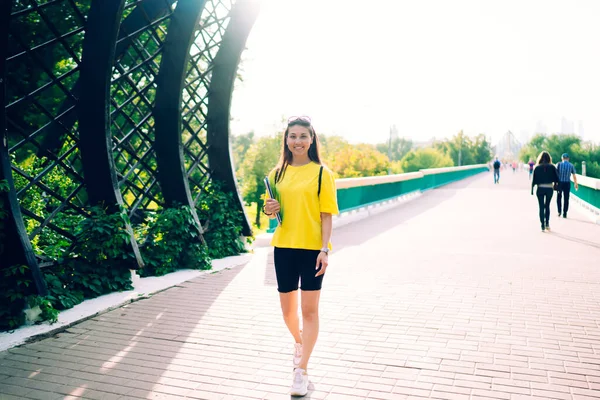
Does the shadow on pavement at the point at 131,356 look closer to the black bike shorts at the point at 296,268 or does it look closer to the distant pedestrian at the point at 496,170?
the black bike shorts at the point at 296,268

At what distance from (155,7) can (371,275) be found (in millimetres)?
5176

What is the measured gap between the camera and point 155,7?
8711mm

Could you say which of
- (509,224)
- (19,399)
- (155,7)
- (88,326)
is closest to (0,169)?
(88,326)

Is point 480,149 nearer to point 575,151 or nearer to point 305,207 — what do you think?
point 575,151

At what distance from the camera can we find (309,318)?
3926mm

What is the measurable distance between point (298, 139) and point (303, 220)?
0.55 meters

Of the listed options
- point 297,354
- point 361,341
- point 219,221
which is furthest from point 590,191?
point 297,354

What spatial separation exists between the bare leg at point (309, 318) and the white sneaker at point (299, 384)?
6 cm

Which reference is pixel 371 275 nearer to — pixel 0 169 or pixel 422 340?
pixel 422 340

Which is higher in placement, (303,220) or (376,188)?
(303,220)

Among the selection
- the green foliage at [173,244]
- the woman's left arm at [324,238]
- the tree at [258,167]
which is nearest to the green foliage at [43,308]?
the green foliage at [173,244]

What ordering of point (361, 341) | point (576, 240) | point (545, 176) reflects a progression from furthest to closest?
point (545, 176) → point (576, 240) → point (361, 341)

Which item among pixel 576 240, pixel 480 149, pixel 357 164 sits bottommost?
pixel 576 240

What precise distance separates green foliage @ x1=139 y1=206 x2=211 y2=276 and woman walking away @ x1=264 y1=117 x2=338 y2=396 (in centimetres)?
460
